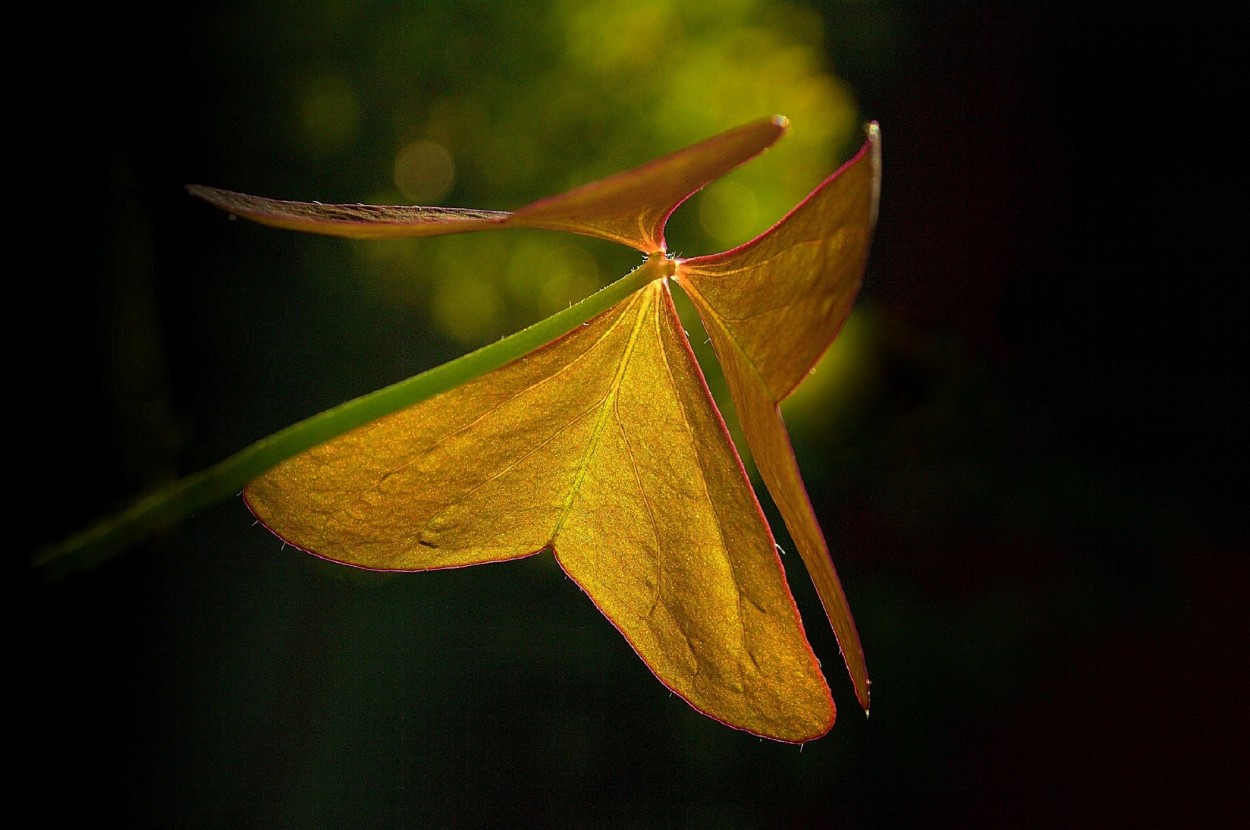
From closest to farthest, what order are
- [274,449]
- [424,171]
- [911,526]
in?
[274,449]
[424,171]
[911,526]

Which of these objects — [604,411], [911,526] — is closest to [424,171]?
[911,526]

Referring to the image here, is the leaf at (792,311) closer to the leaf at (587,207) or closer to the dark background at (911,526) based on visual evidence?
the leaf at (587,207)

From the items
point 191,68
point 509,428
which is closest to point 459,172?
point 191,68

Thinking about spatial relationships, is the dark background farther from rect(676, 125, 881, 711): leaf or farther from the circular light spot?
rect(676, 125, 881, 711): leaf

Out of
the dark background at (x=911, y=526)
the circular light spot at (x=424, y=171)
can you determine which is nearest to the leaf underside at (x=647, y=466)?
the dark background at (x=911, y=526)

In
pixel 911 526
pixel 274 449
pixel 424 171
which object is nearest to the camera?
pixel 274 449

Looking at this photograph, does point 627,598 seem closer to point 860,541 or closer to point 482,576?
point 482,576

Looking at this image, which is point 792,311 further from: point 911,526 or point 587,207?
point 911,526
